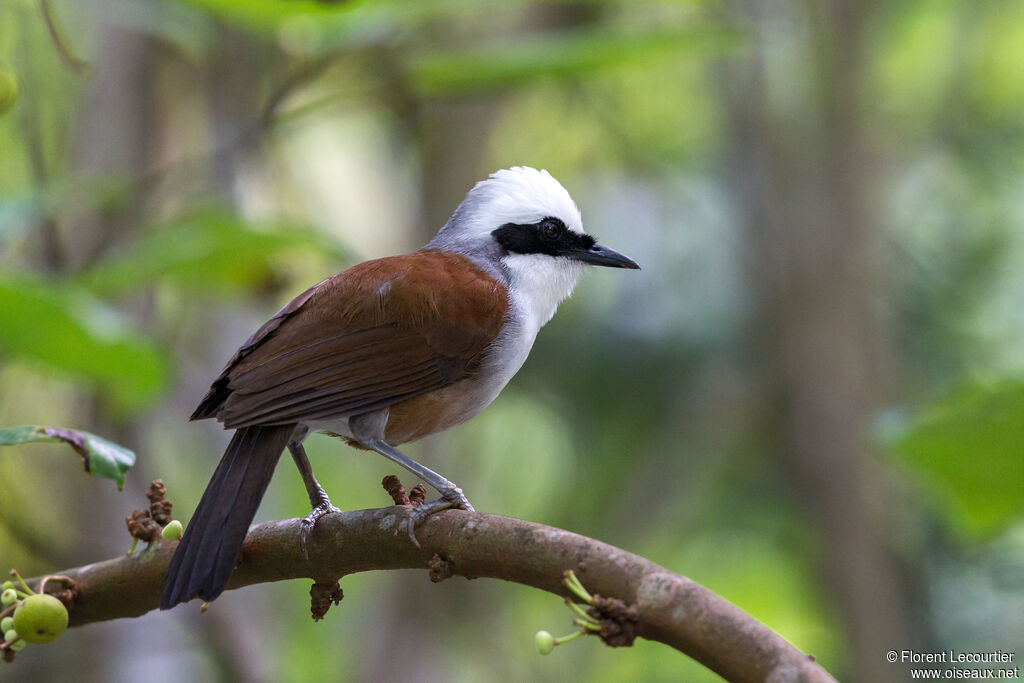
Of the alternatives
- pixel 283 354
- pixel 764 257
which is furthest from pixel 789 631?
pixel 283 354

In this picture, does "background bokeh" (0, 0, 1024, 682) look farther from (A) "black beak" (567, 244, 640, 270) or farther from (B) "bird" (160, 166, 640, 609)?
(A) "black beak" (567, 244, 640, 270)

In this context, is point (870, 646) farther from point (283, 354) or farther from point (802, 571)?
point (283, 354)

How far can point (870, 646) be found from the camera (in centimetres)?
468

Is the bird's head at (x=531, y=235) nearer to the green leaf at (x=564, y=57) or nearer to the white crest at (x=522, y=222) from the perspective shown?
the white crest at (x=522, y=222)

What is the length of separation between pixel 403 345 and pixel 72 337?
74 centimetres

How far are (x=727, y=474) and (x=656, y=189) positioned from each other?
1730mm

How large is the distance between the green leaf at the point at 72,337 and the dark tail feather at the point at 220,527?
38 cm

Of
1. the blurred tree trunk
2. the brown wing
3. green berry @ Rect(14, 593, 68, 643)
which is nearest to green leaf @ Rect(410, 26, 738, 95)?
the brown wing

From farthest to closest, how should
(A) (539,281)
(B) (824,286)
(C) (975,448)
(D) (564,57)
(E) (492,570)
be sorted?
(B) (824,286), (A) (539,281), (D) (564,57), (C) (975,448), (E) (492,570)

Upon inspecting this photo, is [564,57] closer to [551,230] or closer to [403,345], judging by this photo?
[551,230]

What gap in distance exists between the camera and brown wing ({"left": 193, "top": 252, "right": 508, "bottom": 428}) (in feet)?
7.97

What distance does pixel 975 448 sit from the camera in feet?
7.27

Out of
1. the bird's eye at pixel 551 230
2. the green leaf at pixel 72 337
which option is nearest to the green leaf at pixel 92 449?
the green leaf at pixel 72 337

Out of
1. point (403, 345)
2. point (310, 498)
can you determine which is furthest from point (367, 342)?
point (310, 498)
